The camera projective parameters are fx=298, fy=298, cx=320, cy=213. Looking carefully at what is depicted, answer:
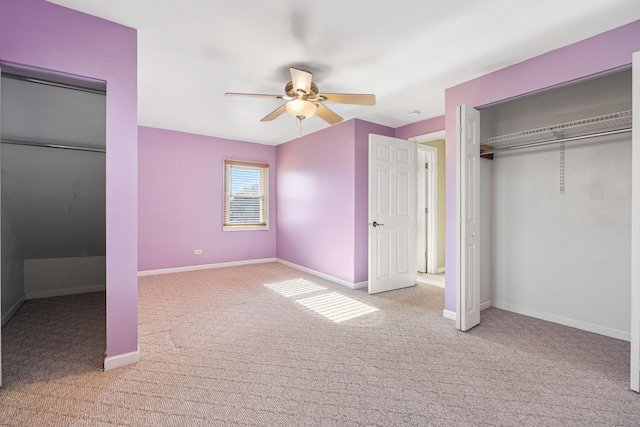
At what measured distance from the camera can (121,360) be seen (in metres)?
2.23

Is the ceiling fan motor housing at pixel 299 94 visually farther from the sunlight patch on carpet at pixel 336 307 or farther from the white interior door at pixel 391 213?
the sunlight patch on carpet at pixel 336 307

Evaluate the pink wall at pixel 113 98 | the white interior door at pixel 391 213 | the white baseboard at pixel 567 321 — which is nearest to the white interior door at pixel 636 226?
the white baseboard at pixel 567 321

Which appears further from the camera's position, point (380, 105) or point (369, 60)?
point (380, 105)

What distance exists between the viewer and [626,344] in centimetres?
260

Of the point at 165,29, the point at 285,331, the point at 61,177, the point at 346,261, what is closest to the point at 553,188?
the point at 346,261

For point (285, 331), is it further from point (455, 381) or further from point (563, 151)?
point (563, 151)

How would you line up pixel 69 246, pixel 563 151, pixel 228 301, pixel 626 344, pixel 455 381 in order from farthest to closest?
1. pixel 69 246
2. pixel 228 301
3. pixel 563 151
4. pixel 626 344
5. pixel 455 381

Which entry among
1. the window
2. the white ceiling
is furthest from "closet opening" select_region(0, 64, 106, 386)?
the window

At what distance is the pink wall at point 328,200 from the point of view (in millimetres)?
4516

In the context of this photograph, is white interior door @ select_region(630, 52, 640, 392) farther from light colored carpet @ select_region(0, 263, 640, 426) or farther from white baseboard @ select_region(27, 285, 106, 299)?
white baseboard @ select_region(27, 285, 106, 299)

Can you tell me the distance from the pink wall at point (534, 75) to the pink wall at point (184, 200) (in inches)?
161

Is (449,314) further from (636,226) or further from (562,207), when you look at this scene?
(636,226)

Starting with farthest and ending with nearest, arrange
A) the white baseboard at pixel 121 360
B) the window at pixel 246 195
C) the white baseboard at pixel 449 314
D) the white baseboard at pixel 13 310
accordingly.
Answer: the window at pixel 246 195
the white baseboard at pixel 449 314
the white baseboard at pixel 13 310
the white baseboard at pixel 121 360

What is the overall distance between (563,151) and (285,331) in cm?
337
